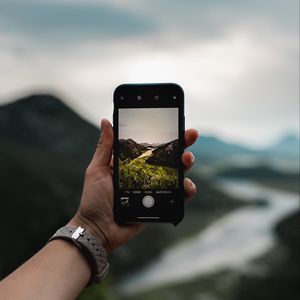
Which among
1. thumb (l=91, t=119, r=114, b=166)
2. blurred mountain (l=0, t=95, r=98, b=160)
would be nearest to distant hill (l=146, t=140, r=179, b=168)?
thumb (l=91, t=119, r=114, b=166)

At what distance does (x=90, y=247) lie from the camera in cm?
296

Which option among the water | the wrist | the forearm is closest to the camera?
the forearm

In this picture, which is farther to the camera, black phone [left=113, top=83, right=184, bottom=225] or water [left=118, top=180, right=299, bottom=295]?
water [left=118, top=180, right=299, bottom=295]

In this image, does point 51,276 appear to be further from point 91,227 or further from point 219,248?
point 219,248

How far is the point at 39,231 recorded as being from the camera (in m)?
62.5

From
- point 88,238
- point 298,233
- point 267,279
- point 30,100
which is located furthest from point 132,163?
point 30,100

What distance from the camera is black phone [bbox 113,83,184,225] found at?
3.52 meters

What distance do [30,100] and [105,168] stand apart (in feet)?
448

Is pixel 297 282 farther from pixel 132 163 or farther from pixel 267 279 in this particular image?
pixel 132 163

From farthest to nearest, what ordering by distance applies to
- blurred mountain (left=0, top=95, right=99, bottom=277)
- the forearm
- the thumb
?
blurred mountain (left=0, top=95, right=99, bottom=277) → the thumb → the forearm

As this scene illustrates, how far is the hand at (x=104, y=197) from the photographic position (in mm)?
3242

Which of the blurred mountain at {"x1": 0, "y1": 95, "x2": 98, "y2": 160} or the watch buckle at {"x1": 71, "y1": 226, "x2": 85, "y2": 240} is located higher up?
the watch buckle at {"x1": 71, "y1": 226, "x2": 85, "y2": 240}

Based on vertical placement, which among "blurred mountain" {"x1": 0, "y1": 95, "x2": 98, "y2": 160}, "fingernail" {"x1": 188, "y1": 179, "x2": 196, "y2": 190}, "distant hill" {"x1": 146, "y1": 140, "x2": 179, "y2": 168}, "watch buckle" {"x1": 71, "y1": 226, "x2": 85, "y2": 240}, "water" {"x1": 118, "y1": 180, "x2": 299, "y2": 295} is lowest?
"water" {"x1": 118, "y1": 180, "x2": 299, "y2": 295}

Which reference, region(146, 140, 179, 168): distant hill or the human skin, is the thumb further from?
region(146, 140, 179, 168): distant hill
